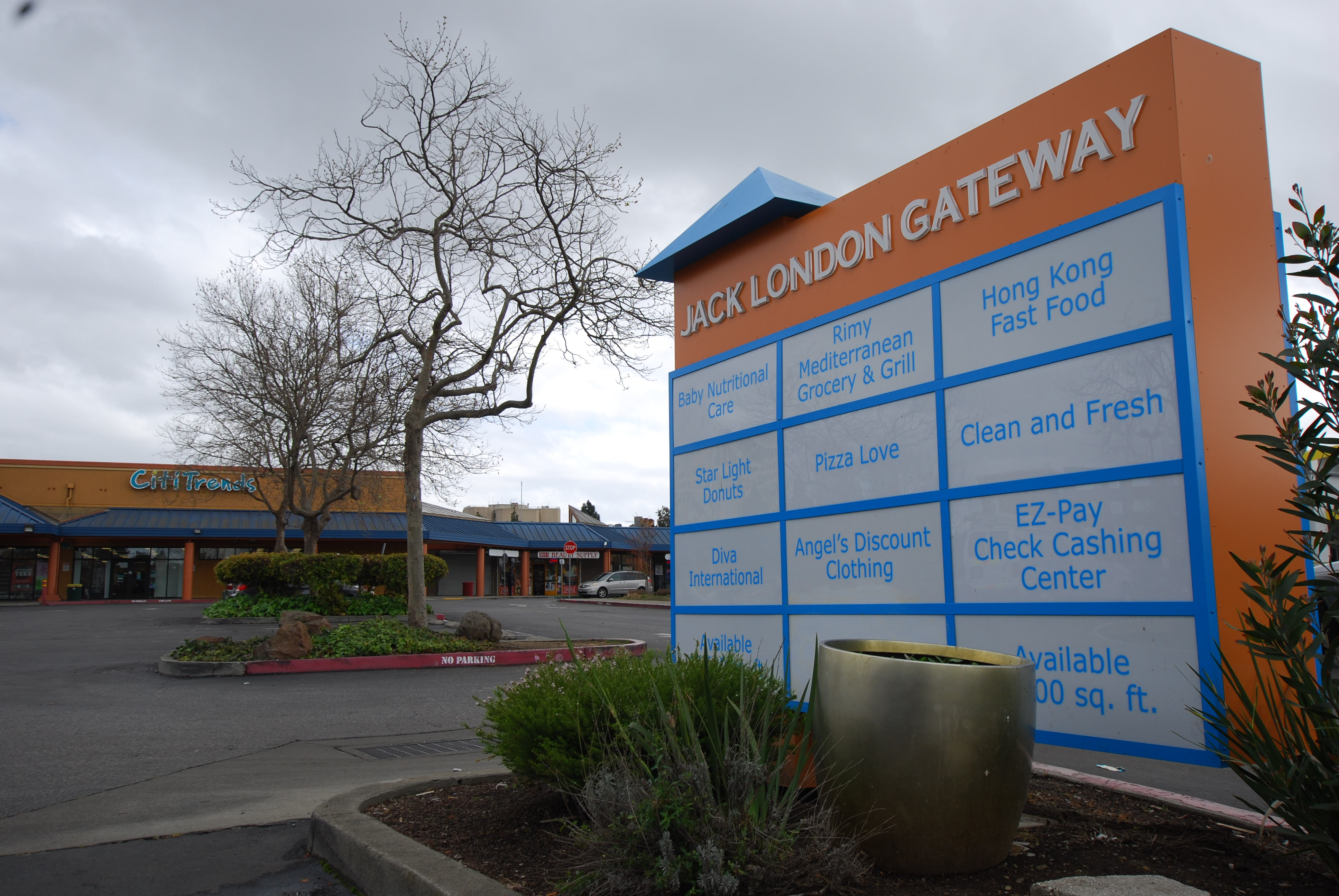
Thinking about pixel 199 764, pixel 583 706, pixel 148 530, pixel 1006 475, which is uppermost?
pixel 148 530

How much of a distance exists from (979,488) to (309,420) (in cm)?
2376

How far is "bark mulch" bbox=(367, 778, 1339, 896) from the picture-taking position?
3.13m

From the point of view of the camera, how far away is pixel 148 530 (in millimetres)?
38031

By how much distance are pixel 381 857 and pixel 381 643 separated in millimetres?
11193

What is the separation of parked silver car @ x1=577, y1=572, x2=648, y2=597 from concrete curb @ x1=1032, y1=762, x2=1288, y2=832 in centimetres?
4395

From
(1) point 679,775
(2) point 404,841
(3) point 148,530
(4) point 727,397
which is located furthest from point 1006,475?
(3) point 148,530

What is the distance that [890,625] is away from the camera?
471cm

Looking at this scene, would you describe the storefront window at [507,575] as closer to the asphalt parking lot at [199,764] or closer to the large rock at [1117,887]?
the asphalt parking lot at [199,764]

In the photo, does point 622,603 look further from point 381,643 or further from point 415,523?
point 381,643

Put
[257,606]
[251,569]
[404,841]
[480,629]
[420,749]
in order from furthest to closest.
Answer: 1. [251,569]
2. [257,606]
3. [480,629]
4. [420,749]
5. [404,841]

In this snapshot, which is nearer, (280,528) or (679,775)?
(679,775)

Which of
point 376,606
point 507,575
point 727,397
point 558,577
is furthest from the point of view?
point 507,575

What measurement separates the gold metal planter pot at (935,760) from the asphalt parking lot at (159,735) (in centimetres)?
284

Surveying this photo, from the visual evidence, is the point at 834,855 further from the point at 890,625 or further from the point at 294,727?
the point at 294,727
